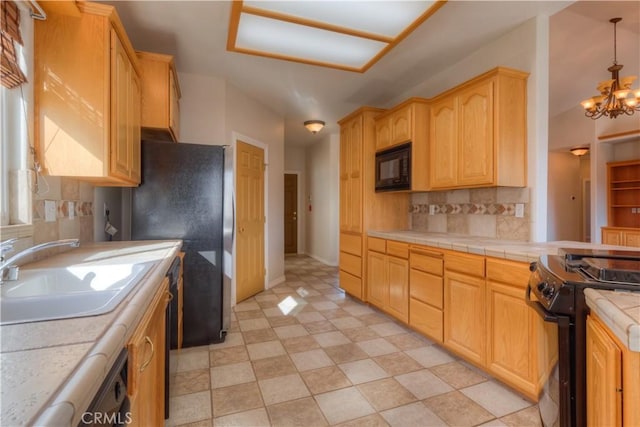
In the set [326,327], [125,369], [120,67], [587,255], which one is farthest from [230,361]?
[587,255]

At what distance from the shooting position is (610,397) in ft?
2.86

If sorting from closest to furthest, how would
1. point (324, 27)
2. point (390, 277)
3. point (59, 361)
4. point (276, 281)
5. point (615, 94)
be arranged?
point (59, 361) → point (324, 27) → point (390, 277) → point (615, 94) → point (276, 281)

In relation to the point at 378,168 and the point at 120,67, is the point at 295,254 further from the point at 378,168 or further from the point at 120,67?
the point at 120,67

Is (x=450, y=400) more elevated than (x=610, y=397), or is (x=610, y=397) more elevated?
(x=610, y=397)

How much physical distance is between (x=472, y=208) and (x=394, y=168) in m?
0.84

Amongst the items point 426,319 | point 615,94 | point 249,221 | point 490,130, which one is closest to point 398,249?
point 426,319

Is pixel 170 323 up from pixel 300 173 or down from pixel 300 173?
down

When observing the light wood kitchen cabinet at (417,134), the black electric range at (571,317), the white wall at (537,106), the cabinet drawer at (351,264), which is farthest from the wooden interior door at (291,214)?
the black electric range at (571,317)

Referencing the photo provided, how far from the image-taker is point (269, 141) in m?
4.57

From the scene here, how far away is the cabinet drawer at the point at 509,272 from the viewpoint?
182 centimetres

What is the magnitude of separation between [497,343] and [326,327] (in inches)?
59.1

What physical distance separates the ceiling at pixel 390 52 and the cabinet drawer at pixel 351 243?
5.93 feet

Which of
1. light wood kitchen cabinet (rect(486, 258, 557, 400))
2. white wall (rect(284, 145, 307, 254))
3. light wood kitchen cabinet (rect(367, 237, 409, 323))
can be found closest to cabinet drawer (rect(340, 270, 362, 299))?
light wood kitchen cabinet (rect(367, 237, 409, 323))

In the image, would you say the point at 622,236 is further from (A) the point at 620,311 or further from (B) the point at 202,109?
(B) the point at 202,109
